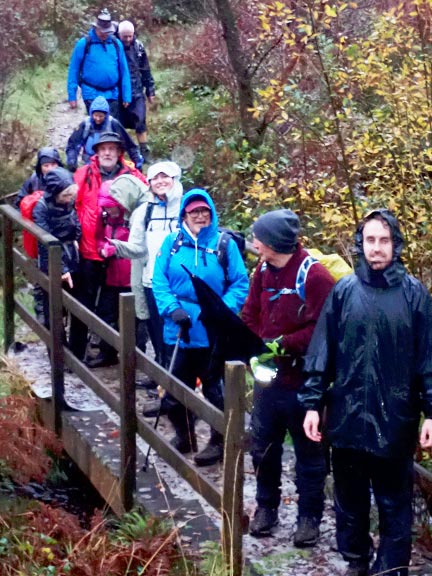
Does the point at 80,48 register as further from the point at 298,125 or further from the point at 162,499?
the point at 162,499

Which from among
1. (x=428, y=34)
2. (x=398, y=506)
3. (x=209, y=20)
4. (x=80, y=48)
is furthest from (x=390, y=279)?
(x=209, y=20)

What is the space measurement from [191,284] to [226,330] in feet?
2.77

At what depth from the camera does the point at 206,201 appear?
621 centimetres

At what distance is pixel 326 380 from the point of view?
4.84 m

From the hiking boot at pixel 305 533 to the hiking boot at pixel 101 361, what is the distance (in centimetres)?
338

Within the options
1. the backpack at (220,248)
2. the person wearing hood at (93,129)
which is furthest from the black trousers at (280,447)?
the person wearing hood at (93,129)

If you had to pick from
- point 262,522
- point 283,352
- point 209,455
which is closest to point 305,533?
point 262,522

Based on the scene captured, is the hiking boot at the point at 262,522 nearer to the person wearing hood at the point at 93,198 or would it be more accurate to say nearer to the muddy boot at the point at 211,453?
the muddy boot at the point at 211,453

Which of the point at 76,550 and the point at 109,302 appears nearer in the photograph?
the point at 76,550

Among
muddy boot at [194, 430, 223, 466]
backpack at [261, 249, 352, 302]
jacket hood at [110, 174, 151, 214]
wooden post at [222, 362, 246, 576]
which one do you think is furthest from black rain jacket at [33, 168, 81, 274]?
wooden post at [222, 362, 246, 576]

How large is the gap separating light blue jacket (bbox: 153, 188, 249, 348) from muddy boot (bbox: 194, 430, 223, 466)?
2.14ft

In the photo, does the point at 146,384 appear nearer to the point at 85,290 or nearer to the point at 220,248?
the point at 85,290

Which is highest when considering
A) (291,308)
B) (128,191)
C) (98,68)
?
(98,68)

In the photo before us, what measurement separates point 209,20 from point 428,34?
1171 centimetres
